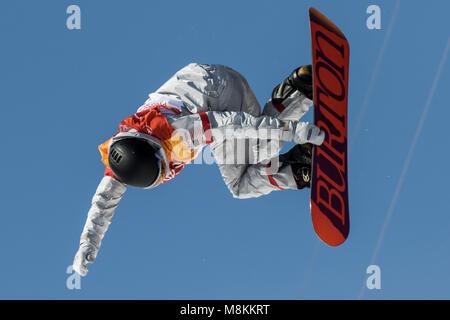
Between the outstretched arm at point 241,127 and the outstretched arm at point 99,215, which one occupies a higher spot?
the outstretched arm at point 241,127

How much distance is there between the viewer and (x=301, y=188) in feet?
21.2

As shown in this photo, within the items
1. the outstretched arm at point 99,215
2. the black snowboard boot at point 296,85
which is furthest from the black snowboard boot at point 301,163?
the outstretched arm at point 99,215

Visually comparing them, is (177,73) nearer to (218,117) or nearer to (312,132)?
(218,117)

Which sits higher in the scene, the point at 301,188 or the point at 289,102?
the point at 289,102

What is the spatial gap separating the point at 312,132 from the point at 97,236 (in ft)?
7.36

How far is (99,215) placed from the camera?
6141mm

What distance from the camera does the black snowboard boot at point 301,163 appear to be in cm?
637

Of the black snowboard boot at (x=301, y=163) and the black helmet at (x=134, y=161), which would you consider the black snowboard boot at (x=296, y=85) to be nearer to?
the black snowboard boot at (x=301, y=163)

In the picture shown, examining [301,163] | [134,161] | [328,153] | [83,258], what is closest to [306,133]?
[328,153]

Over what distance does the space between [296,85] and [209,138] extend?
Result: 4.35 ft

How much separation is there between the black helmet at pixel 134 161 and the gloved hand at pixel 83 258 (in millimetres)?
864

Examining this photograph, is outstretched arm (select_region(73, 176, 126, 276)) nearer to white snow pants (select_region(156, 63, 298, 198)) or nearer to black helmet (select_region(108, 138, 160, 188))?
black helmet (select_region(108, 138, 160, 188))

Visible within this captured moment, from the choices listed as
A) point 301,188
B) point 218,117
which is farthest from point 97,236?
point 301,188

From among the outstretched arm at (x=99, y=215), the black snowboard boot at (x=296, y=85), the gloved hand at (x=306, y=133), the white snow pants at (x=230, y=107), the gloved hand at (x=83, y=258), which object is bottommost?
the gloved hand at (x=83, y=258)
